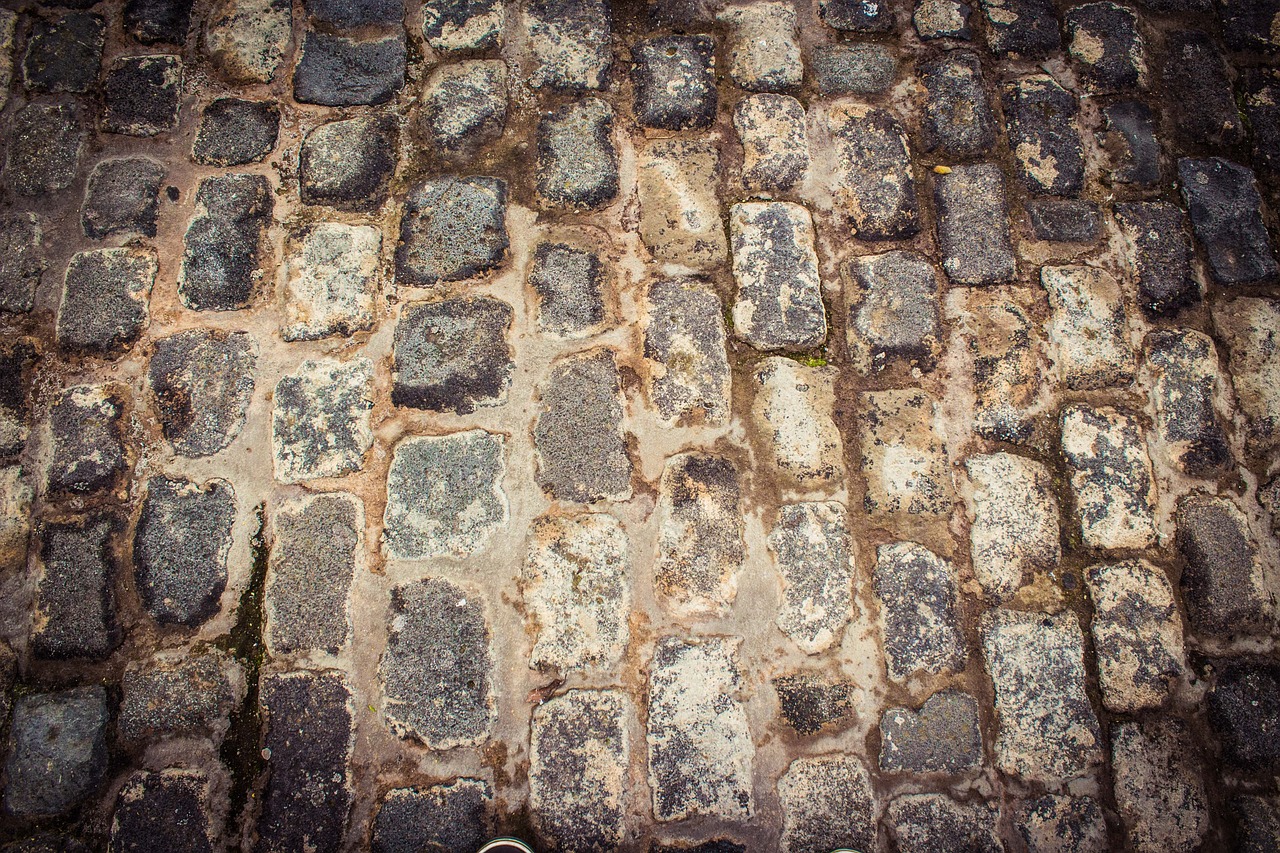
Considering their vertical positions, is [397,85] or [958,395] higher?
[397,85]

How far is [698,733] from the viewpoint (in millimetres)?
1620

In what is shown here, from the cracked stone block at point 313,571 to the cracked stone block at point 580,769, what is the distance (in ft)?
1.79

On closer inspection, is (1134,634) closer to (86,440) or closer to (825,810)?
(825,810)

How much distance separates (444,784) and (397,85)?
1.89m

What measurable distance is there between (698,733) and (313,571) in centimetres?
101

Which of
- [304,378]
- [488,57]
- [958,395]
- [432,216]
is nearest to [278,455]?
[304,378]

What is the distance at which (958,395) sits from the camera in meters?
1.84

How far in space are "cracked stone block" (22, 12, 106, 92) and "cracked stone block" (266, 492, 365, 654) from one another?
58.6 inches

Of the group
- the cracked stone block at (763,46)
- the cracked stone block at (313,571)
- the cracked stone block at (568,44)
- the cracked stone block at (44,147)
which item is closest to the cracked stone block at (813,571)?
the cracked stone block at (313,571)

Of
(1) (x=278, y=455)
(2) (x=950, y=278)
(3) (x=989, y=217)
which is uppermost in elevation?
(3) (x=989, y=217)

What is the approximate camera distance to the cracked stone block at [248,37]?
6.71ft

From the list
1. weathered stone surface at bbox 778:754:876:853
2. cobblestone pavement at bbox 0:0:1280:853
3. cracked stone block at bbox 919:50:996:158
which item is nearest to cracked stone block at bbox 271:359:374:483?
cobblestone pavement at bbox 0:0:1280:853

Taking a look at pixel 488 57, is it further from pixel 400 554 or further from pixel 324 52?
pixel 400 554

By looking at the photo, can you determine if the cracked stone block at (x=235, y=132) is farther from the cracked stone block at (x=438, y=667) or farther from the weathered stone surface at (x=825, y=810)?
the weathered stone surface at (x=825, y=810)
